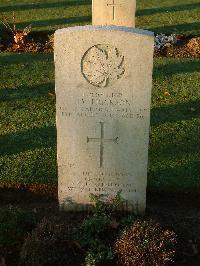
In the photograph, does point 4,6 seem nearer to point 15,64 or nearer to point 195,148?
point 15,64

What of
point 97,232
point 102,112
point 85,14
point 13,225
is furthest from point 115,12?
point 13,225

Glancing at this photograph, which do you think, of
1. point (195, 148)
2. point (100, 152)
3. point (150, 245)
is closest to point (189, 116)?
point (195, 148)

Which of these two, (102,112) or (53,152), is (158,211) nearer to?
(102,112)

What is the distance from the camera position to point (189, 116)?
7992 millimetres

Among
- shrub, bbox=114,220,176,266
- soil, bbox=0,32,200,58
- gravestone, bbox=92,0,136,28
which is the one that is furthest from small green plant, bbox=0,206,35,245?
soil, bbox=0,32,200,58

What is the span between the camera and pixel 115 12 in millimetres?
9477

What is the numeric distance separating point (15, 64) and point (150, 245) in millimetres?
6202

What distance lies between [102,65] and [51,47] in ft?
20.6

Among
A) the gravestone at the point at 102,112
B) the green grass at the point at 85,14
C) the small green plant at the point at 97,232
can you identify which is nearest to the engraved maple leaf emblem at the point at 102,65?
the gravestone at the point at 102,112

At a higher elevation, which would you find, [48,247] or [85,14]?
[85,14]

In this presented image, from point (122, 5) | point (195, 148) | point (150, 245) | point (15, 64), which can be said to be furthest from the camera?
point (15, 64)

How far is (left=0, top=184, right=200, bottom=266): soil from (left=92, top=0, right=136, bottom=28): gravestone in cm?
431

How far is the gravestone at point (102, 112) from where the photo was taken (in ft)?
15.4

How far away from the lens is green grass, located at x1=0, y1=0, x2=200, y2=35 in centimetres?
1255
